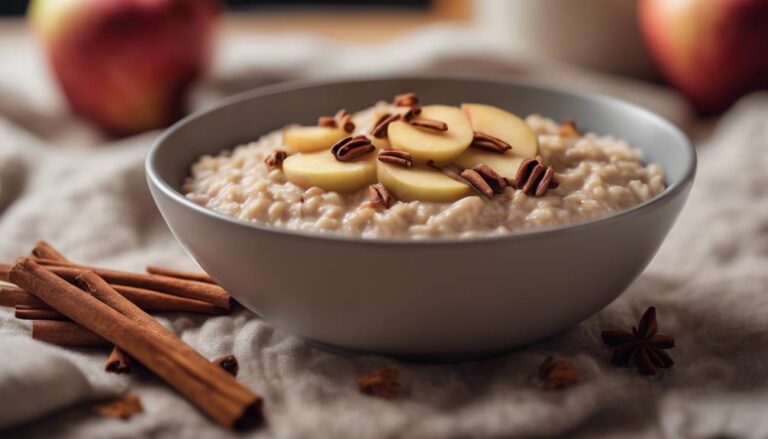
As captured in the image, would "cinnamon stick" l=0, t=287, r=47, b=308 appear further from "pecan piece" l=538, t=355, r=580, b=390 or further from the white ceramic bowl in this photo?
"pecan piece" l=538, t=355, r=580, b=390

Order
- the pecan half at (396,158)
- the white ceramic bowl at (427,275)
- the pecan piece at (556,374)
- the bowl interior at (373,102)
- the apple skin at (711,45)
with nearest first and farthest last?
the white ceramic bowl at (427,275) → the pecan piece at (556,374) → the pecan half at (396,158) → the bowl interior at (373,102) → the apple skin at (711,45)

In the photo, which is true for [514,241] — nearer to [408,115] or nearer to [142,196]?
[408,115]

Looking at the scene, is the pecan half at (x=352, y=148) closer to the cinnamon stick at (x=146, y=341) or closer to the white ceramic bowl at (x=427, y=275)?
the white ceramic bowl at (x=427, y=275)

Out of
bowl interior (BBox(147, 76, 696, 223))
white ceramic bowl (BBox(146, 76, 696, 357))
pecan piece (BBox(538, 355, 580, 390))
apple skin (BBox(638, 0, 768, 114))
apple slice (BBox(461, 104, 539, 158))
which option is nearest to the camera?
white ceramic bowl (BBox(146, 76, 696, 357))

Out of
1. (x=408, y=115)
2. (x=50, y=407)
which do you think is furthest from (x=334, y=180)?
(x=50, y=407)

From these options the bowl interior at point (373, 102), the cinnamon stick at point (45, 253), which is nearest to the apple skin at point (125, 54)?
the bowl interior at point (373, 102)

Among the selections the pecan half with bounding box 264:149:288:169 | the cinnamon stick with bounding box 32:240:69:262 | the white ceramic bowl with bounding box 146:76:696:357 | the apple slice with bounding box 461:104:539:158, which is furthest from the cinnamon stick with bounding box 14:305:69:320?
the apple slice with bounding box 461:104:539:158
